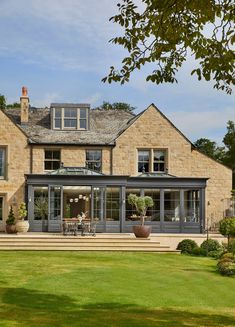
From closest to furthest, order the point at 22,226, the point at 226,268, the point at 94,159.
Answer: the point at 226,268 < the point at 22,226 < the point at 94,159

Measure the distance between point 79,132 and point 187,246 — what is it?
1352 cm

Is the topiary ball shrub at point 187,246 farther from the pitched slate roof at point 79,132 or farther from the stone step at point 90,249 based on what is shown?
the pitched slate roof at point 79,132

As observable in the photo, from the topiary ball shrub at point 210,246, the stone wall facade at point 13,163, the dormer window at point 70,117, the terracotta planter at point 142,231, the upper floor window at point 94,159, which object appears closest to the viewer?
the topiary ball shrub at point 210,246

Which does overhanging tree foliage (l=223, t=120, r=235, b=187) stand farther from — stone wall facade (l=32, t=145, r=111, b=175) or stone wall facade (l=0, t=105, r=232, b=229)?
stone wall facade (l=32, t=145, r=111, b=175)

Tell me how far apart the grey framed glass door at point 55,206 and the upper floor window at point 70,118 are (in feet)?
19.2

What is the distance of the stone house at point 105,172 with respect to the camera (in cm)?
3569

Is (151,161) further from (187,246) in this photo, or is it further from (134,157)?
(187,246)

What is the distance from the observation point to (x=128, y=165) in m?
38.2

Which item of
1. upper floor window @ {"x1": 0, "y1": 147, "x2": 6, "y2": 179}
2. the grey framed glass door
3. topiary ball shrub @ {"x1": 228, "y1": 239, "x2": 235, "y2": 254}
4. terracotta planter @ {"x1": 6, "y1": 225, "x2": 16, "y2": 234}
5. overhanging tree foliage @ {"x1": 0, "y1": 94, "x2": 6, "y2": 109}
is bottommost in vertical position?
topiary ball shrub @ {"x1": 228, "y1": 239, "x2": 235, "y2": 254}

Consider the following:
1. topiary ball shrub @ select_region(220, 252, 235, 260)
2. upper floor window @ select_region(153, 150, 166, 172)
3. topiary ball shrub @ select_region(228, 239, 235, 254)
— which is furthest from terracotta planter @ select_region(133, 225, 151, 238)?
upper floor window @ select_region(153, 150, 166, 172)

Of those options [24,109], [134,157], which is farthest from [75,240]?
[24,109]

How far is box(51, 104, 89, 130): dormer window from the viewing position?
39.7 meters

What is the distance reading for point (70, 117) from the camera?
40.0m

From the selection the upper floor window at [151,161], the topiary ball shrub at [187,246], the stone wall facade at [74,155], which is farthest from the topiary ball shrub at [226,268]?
the stone wall facade at [74,155]
